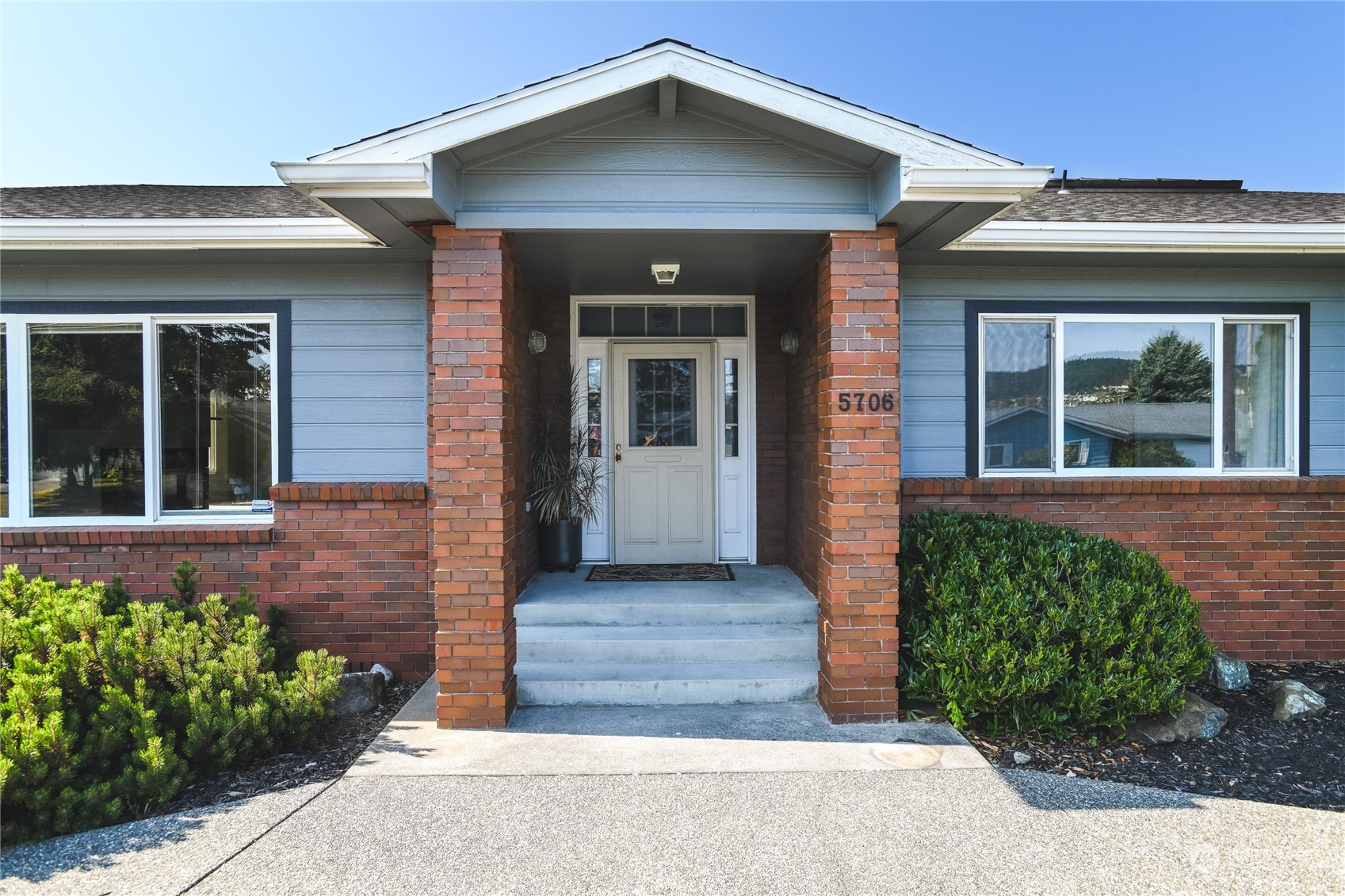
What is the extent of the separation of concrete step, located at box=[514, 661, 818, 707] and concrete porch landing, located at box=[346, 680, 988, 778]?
57 millimetres

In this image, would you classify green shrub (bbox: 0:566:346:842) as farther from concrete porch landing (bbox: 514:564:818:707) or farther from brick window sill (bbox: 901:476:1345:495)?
brick window sill (bbox: 901:476:1345:495)

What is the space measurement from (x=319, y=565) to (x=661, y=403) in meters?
2.95

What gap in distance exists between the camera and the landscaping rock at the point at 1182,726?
3.80 m

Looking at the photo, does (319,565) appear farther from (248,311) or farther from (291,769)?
(248,311)

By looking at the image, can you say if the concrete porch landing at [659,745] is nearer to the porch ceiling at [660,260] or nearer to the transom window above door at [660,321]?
the porch ceiling at [660,260]

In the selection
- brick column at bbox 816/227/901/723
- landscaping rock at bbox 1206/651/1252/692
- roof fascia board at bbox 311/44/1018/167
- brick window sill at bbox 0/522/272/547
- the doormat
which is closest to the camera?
roof fascia board at bbox 311/44/1018/167

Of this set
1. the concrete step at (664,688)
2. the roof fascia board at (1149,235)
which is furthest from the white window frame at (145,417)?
the roof fascia board at (1149,235)

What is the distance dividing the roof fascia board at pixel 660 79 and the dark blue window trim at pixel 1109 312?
5.84 feet

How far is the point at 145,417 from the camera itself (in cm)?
491

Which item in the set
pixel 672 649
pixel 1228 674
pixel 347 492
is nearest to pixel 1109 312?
pixel 1228 674

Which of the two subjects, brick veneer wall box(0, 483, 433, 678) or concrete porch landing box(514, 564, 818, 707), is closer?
concrete porch landing box(514, 564, 818, 707)

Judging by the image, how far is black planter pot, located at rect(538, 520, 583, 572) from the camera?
5566mm

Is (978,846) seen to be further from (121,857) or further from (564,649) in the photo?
(121,857)

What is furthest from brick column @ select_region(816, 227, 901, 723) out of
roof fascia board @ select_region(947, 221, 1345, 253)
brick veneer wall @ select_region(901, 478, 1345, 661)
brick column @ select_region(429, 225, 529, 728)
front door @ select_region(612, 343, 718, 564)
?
front door @ select_region(612, 343, 718, 564)
